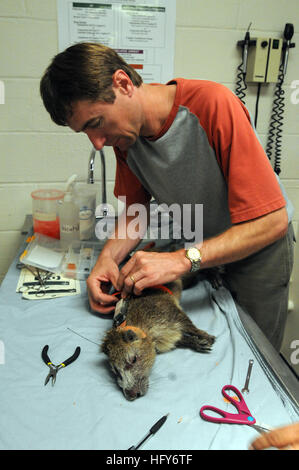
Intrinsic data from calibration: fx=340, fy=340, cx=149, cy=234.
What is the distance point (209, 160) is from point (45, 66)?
1139 mm

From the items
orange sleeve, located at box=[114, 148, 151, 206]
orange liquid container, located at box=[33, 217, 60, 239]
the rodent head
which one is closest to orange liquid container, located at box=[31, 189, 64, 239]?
orange liquid container, located at box=[33, 217, 60, 239]

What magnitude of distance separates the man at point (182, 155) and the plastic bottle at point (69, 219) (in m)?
0.41

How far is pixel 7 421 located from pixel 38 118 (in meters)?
1.50

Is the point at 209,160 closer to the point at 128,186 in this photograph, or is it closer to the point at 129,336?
the point at 128,186

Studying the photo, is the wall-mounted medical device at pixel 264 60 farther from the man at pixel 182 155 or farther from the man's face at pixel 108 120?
the man's face at pixel 108 120

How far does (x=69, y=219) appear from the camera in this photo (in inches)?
64.4

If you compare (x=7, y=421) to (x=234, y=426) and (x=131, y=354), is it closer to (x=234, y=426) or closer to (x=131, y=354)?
(x=131, y=354)

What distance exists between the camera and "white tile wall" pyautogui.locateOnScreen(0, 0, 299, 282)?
5.50 feet

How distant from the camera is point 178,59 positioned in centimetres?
182

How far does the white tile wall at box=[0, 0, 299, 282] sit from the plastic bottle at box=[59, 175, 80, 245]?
0.37 meters

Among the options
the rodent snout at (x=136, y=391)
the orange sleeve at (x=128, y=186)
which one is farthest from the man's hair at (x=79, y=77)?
the rodent snout at (x=136, y=391)

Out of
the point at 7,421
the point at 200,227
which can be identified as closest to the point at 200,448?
the point at 7,421

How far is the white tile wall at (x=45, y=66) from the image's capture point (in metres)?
1.68

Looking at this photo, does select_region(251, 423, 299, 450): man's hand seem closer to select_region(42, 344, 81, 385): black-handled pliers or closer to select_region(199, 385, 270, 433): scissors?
select_region(199, 385, 270, 433): scissors
